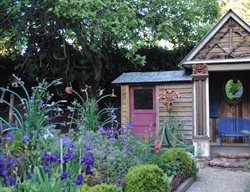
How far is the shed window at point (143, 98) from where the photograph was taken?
991 cm

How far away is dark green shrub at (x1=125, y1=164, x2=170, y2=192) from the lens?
4.09m

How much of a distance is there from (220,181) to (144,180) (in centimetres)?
277

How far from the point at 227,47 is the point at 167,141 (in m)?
3.09

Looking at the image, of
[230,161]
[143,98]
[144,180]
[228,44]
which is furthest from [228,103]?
[144,180]

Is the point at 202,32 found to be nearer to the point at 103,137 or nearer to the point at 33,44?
the point at 33,44

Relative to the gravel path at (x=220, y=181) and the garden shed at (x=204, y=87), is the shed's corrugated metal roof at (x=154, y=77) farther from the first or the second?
the gravel path at (x=220, y=181)

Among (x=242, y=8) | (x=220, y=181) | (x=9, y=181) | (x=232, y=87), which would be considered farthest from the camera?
(x=242, y=8)

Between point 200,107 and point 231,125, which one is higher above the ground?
point 200,107

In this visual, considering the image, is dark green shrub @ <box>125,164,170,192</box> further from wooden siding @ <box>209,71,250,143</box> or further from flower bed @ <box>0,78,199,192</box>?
wooden siding @ <box>209,71,250,143</box>

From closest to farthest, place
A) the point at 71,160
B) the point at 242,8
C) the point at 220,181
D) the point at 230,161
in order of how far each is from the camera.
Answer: the point at 71,160 → the point at 220,181 → the point at 230,161 → the point at 242,8

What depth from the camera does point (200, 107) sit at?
8.23 m

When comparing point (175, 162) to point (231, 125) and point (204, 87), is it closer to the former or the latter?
point (204, 87)

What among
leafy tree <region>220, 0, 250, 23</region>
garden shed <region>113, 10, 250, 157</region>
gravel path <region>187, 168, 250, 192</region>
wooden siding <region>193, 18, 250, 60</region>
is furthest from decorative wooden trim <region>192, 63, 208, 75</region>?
leafy tree <region>220, 0, 250, 23</region>

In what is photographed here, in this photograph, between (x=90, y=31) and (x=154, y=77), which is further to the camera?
(x=154, y=77)
